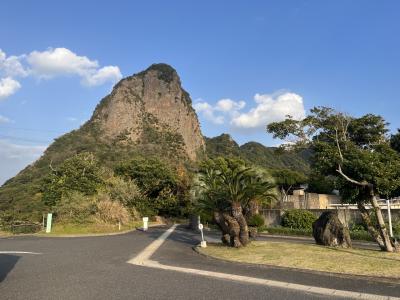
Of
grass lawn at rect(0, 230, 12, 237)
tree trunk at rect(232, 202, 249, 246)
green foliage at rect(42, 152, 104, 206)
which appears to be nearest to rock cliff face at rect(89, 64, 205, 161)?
green foliage at rect(42, 152, 104, 206)

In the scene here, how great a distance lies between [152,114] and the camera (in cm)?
11800

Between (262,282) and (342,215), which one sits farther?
(342,215)

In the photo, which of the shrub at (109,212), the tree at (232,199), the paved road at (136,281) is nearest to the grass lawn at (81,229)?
the shrub at (109,212)

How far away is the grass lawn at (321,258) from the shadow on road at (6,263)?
7280 millimetres

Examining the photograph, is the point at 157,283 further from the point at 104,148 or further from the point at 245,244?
the point at 104,148

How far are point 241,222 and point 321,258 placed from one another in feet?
17.4

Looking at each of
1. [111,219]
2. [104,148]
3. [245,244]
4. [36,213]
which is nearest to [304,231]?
[245,244]

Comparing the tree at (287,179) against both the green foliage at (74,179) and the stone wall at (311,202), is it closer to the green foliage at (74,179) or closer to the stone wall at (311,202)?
the stone wall at (311,202)

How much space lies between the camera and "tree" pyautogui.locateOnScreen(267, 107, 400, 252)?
14374mm

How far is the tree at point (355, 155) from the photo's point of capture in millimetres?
14374

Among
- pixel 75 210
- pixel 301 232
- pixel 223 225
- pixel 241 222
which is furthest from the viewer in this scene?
pixel 75 210

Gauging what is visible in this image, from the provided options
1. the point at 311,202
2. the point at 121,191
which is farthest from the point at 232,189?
the point at 121,191

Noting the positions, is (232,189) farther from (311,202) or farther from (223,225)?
(311,202)

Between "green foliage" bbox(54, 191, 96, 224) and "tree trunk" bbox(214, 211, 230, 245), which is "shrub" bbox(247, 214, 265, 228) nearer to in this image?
"tree trunk" bbox(214, 211, 230, 245)
